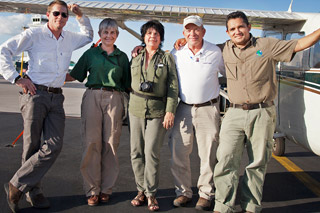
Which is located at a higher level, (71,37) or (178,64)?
(71,37)

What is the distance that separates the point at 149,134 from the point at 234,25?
1455 millimetres

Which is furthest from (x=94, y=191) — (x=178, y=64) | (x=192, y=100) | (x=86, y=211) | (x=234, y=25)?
(x=234, y=25)

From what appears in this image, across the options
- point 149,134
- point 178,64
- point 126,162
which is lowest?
point 126,162

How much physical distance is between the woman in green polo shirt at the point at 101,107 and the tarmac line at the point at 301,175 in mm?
2764

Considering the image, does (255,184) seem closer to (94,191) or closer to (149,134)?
(149,134)

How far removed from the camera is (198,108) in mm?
3367

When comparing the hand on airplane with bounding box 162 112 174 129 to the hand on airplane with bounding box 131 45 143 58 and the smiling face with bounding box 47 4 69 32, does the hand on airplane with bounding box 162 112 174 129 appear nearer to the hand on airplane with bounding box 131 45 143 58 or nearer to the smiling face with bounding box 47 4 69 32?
the hand on airplane with bounding box 131 45 143 58

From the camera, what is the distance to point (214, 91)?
340 centimetres

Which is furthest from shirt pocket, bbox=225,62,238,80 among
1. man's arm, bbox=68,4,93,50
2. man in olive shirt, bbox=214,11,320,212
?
man's arm, bbox=68,4,93,50

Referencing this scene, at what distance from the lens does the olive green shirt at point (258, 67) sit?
3062 millimetres

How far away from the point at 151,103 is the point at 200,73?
63 centimetres

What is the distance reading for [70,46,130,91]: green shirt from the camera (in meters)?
3.33

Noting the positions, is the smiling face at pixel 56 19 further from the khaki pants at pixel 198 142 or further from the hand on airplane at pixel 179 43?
the khaki pants at pixel 198 142

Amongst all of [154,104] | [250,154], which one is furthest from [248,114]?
[154,104]
